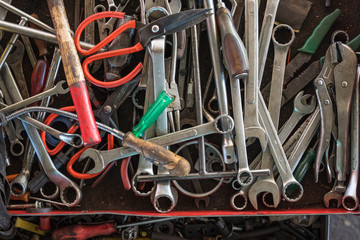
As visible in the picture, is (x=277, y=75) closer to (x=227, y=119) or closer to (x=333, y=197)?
(x=227, y=119)

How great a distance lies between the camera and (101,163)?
1.13 metres

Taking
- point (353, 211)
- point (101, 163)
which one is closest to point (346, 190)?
point (353, 211)

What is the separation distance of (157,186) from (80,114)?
11.6 inches

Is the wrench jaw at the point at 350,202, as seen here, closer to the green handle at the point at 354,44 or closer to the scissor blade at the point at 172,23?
the green handle at the point at 354,44

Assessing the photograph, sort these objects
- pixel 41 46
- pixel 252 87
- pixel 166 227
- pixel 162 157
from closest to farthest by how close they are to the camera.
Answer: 1. pixel 162 157
2. pixel 252 87
3. pixel 41 46
4. pixel 166 227

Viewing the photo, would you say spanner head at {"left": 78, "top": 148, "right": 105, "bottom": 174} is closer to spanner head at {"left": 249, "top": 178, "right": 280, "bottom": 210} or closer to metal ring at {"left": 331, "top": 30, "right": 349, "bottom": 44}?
spanner head at {"left": 249, "top": 178, "right": 280, "bottom": 210}

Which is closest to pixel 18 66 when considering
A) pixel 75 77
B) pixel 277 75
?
pixel 75 77

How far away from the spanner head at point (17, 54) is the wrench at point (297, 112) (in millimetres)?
832

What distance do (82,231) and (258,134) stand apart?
0.63 meters

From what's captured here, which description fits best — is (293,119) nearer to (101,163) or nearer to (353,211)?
(353,211)

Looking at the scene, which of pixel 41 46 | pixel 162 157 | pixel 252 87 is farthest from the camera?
pixel 41 46

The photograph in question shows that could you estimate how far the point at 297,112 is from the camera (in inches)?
46.1

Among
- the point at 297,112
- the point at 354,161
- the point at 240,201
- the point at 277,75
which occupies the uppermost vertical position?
the point at 277,75

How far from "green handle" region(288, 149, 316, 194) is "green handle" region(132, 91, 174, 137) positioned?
16.8 inches
